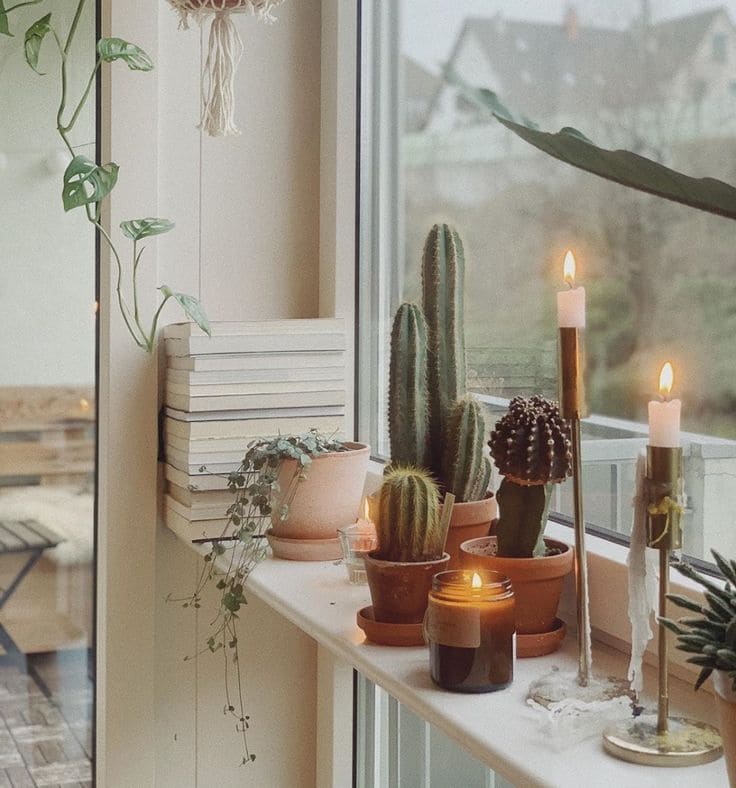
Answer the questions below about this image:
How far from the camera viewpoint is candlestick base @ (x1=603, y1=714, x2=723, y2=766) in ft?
2.81

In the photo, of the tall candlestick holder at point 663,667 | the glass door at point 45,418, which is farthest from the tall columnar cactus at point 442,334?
the glass door at point 45,418

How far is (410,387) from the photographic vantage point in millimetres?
1364

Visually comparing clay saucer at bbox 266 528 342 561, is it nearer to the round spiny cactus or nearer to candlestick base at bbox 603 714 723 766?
the round spiny cactus

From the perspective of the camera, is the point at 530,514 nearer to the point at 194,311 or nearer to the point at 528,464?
the point at 528,464

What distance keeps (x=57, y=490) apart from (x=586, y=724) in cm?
118

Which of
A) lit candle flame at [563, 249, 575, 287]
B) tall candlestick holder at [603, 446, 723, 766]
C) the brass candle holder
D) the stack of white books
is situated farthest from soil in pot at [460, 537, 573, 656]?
the stack of white books

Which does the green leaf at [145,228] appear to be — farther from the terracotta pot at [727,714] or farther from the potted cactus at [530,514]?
the terracotta pot at [727,714]

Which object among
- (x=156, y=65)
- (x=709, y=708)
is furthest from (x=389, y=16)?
(x=709, y=708)

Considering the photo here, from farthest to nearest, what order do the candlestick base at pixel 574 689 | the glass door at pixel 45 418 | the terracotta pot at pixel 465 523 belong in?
the glass door at pixel 45 418, the terracotta pot at pixel 465 523, the candlestick base at pixel 574 689

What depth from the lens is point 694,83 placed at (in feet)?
3.75

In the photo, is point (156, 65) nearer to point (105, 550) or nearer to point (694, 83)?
point (105, 550)

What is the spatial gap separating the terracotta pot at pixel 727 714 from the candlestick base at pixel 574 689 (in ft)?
0.75

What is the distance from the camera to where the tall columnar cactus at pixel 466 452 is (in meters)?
1.33

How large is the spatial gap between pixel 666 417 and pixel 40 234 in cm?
123
